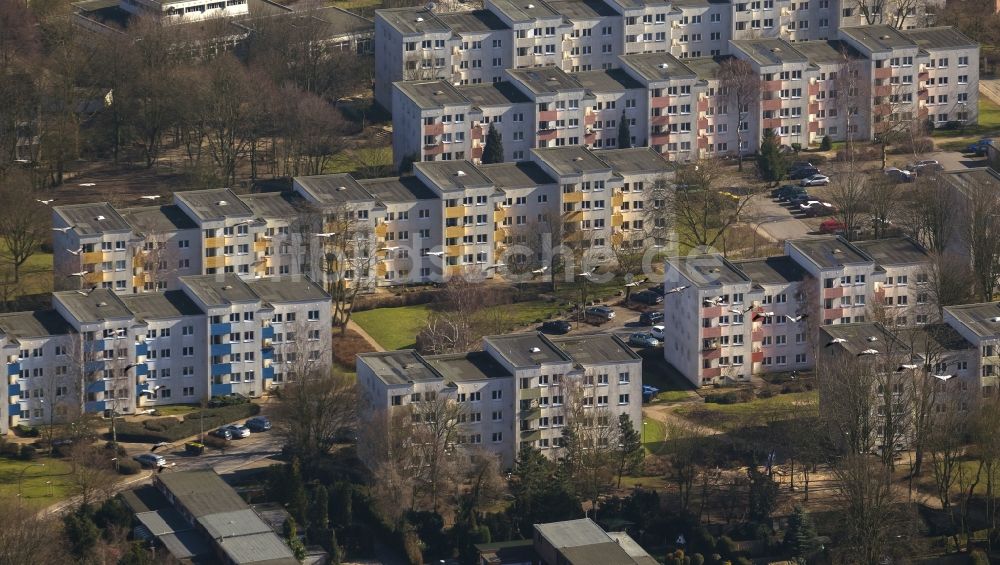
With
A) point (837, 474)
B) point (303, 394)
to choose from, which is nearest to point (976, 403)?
point (837, 474)

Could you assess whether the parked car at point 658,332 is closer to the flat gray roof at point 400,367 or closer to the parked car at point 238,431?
the flat gray roof at point 400,367

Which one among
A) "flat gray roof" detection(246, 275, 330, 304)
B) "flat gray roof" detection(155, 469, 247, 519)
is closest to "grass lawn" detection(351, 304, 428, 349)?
"flat gray roof" detection(246, 275, 330, 304)

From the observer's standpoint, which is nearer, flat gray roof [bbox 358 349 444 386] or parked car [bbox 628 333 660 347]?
flat gray roof [bbox 358 349 444 386]

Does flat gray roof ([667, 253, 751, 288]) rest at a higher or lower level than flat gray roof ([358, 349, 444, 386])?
higher

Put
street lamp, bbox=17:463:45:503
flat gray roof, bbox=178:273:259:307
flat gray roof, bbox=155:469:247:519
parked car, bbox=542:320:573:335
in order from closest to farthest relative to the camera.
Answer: flat gray roof, bbox=155:469:247:519
street lamp, bbox=17:463:45:503
flat gray roof, bbox=178:273:259:307
parked car, bbox=542:320:573:335

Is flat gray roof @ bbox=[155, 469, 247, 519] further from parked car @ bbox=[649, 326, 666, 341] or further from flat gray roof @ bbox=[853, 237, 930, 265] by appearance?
flat gray roof @ bbox=[853, 237, 930, 265]

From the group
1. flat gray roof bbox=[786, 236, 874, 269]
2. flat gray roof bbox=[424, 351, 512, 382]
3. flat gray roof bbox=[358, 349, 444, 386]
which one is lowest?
flat gray roof bbox=[424, 351, 512, 382]

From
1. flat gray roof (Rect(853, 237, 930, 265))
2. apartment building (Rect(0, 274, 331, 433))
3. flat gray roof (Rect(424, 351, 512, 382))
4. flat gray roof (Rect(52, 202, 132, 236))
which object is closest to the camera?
flat gray roof (Rect(424, 351, 512, 382))
